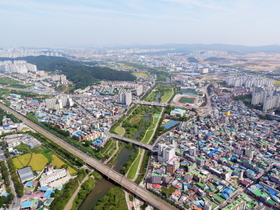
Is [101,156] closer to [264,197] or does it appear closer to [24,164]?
[24,164]

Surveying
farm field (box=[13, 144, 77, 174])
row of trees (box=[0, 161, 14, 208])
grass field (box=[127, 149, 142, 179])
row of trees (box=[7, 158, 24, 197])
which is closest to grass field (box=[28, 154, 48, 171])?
farm field (box=[13, 144, 77, 174])

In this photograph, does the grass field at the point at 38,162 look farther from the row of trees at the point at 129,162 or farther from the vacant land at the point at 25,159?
the row of trees at the point at 129,162

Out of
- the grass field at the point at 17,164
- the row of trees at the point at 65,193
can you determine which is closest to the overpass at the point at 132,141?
the row of trees at the point at 65,193

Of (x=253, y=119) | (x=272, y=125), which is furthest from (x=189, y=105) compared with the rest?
(x=272, y=125)

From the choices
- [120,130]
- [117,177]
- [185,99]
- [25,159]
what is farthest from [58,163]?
[185,99]

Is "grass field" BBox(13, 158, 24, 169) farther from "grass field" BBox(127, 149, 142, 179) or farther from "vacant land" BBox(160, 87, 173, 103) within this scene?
"vacant land" BBox(160, 87, 173, 103)

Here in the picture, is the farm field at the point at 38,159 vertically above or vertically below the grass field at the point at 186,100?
below

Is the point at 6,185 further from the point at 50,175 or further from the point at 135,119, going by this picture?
the point at 135,119

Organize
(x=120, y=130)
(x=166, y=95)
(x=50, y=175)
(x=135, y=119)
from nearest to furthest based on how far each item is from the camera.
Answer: (x=50, y=175), (x=120, y=130), (x=135, y=119), (x=166, y=95)
